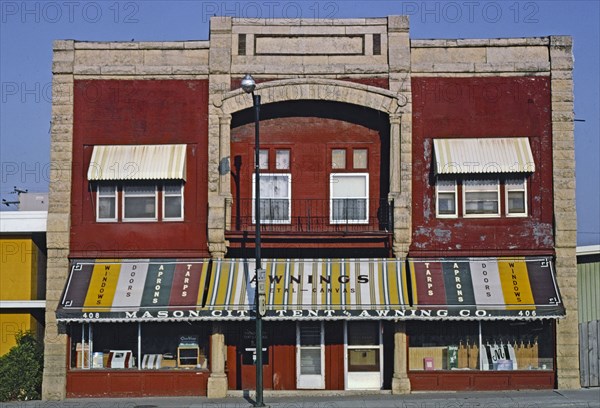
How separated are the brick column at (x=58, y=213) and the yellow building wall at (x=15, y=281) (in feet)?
4.43

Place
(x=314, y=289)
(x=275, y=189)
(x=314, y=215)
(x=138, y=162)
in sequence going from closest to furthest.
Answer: (x=314, y=289), (x=138, y=162), (x=314, y=215), (x=275, y=189)

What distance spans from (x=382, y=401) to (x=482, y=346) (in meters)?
3.84

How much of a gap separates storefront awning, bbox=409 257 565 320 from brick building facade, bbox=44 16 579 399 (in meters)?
0.07

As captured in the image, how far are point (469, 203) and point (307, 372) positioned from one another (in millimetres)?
7099

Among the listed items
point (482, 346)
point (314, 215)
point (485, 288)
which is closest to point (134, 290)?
point (314, 215)

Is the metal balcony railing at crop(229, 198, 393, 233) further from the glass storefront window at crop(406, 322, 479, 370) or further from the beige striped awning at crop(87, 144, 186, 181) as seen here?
the glass storefront window at crop(406, 322, 479, 370)

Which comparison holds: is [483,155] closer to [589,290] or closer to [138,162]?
[589,290]

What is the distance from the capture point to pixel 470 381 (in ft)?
86.1

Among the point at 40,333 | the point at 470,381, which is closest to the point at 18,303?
the point at 40,333

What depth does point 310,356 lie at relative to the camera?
88.4ft

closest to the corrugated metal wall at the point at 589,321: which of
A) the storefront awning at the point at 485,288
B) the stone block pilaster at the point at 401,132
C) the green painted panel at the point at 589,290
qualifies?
the green painted panel at the point at 589,290

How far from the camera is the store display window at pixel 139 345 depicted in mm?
26734

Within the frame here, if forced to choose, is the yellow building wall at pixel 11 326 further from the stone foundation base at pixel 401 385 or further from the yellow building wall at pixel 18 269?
the stone foundation base at pixel 401 385

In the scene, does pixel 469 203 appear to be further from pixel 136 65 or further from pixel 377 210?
pixel 136 65
